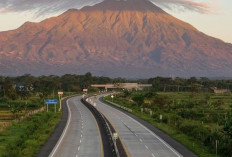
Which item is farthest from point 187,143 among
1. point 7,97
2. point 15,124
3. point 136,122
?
point 7,97

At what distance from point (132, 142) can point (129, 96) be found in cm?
13070

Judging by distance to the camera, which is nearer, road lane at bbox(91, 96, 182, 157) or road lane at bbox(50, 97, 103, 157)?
road lane at bbox(50, 97, 103, 157)

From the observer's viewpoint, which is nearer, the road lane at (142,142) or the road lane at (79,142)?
the road lane at (79,142)

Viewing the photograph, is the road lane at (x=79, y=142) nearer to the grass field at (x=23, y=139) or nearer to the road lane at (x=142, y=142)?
the grass field at (x=23, y=139)

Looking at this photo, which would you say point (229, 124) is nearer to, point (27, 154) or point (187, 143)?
point (187, 143)

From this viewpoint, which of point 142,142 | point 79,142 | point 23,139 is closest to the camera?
point 79,142

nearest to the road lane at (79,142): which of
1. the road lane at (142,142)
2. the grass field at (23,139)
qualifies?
the grass field at (23,139)

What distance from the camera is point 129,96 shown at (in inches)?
7313

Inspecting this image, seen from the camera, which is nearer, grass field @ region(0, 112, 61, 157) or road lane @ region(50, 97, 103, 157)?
road lane @ region(50, 97, 103, 157)

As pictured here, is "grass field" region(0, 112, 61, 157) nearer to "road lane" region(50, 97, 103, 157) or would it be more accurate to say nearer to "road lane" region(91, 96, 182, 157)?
"road lane" region(50, 97, 103, 157)

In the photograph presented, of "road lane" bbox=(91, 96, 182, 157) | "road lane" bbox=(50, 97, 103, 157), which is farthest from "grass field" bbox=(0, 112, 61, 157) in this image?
"road lane" bbox=(91, 96, 182, 157)

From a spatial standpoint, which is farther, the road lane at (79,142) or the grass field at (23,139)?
the grass field at (23,139)

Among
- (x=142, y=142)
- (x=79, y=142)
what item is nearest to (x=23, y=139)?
(x=79, y=142)

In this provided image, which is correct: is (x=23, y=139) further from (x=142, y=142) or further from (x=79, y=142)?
(x=142, y=142)
